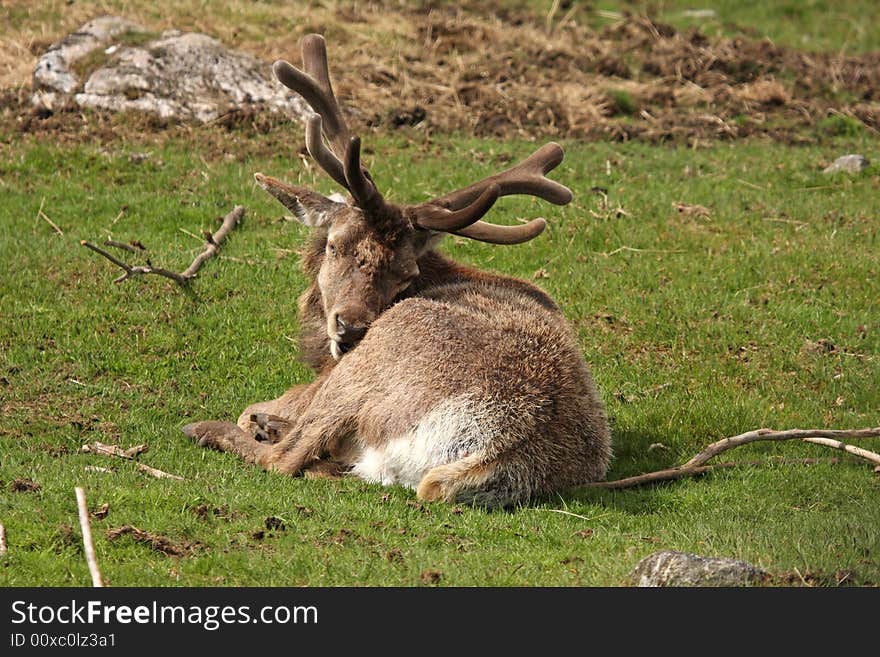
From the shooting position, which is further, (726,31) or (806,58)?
(726,31)

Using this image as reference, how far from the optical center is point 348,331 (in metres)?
8.44

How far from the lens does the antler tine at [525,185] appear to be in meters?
8.95

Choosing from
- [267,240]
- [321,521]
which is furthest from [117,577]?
[267,240]

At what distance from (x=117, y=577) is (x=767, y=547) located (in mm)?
3250

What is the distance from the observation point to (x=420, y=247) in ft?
29.3

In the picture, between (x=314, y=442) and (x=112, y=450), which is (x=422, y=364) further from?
(x=112, y=450)

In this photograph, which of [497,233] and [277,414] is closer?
[277,414]

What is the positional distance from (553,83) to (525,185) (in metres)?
7.65

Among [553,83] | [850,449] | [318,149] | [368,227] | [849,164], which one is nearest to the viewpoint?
[850,449]

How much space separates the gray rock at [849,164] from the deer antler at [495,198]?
5.98 m

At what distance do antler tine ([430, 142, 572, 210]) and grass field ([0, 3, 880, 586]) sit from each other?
68.0 inches

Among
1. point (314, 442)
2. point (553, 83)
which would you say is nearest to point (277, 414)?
point (314, 442)

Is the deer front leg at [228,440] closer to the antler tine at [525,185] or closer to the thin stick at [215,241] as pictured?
the antler tine at [525,185]

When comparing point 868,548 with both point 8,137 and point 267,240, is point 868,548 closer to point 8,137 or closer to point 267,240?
point 267,240
